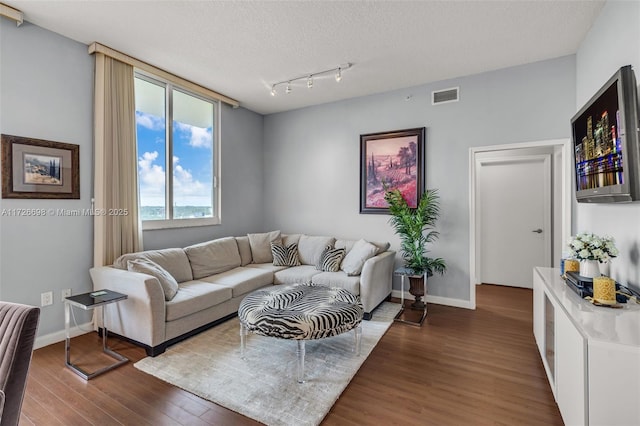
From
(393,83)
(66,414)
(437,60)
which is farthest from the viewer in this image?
(393,83)

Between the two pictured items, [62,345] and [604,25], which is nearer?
[604,25]

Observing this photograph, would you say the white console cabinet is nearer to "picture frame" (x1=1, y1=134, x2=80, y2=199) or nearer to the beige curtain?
the beige curtain

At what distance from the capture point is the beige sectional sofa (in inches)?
103

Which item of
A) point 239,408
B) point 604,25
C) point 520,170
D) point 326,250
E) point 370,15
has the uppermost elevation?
point 370,15

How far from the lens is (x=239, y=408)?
193cm

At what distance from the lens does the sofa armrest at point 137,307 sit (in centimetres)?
254

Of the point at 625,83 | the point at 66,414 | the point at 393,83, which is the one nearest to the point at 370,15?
the point at 393,83

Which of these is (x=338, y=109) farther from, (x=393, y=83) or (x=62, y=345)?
(x=62, y=345)

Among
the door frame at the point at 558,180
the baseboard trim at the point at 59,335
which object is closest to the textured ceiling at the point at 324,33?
the door frame at the point at 558,180

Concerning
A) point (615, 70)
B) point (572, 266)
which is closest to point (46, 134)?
point (572, 266)

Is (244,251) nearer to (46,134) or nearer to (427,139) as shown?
(46,134)

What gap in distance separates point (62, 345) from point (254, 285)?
1857mm

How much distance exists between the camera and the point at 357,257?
372 centimetres

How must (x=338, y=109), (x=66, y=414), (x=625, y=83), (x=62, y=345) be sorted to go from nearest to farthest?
(x=625, y=83)
(x=66, y=414)
(x=62, y=345)
(x=338, y=109)
